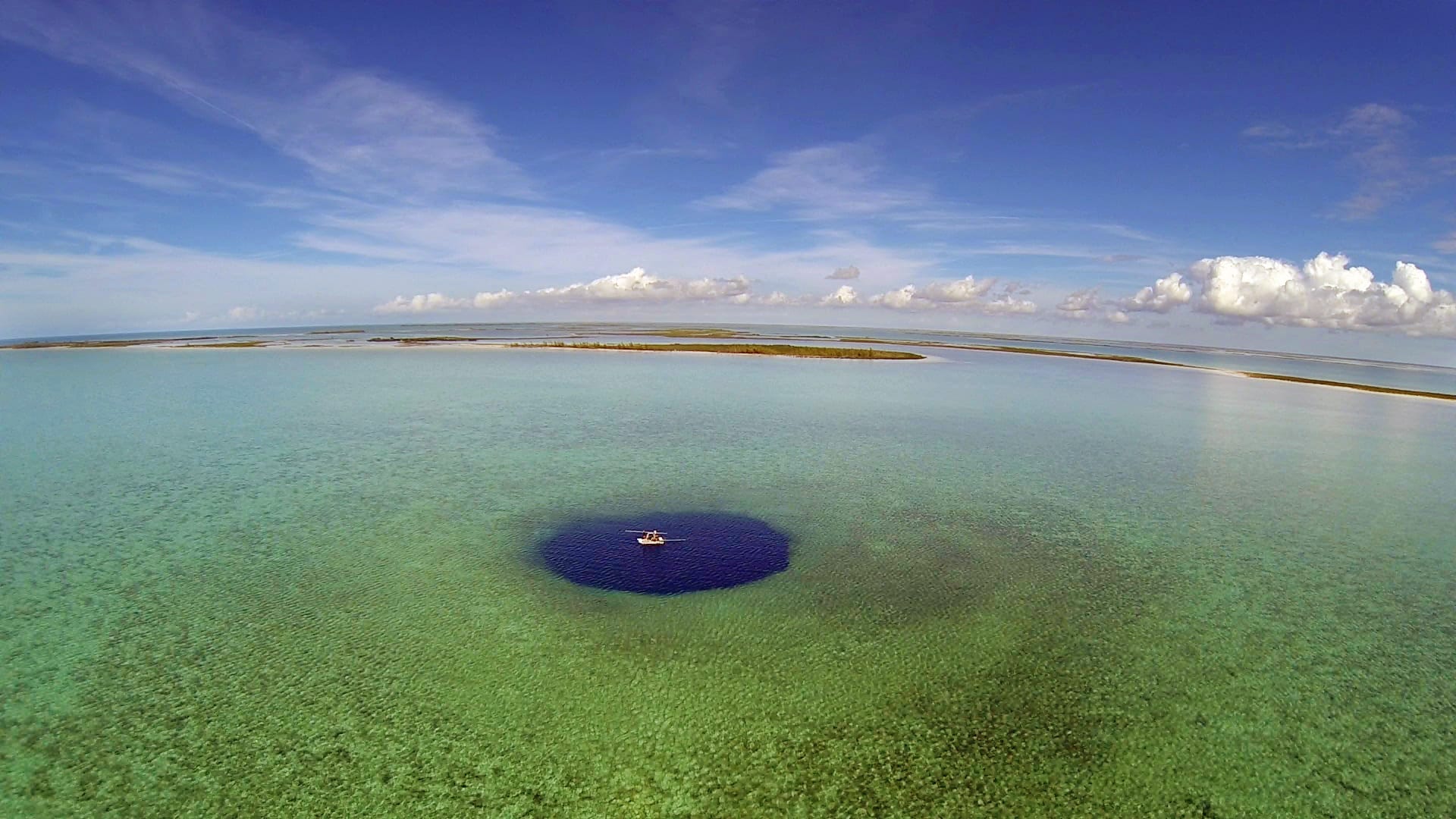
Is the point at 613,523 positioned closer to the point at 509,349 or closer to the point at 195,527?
the point at 195,527

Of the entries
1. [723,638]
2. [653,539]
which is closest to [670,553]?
[653,539]

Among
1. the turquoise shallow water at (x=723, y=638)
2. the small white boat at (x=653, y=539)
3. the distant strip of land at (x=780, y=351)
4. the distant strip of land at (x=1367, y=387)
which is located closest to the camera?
the turquoise shallow water at (x=723, y=638)

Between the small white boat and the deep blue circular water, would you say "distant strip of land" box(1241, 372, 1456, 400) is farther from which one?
the small white boat

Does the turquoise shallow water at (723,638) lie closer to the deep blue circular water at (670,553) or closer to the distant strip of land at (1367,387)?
the deep blue circular water at (670,553)

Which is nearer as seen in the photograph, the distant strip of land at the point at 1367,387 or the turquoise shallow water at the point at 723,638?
the turquoise shallow water at the point at 723,638

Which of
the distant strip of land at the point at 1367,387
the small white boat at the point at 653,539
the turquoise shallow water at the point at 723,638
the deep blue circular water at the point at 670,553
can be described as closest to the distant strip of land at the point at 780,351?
the distant strip of land at the point at 1367,387

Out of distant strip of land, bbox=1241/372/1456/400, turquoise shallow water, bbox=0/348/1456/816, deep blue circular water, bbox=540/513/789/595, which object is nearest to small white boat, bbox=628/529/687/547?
deep blue circular water, bbox=540/513/789/595
